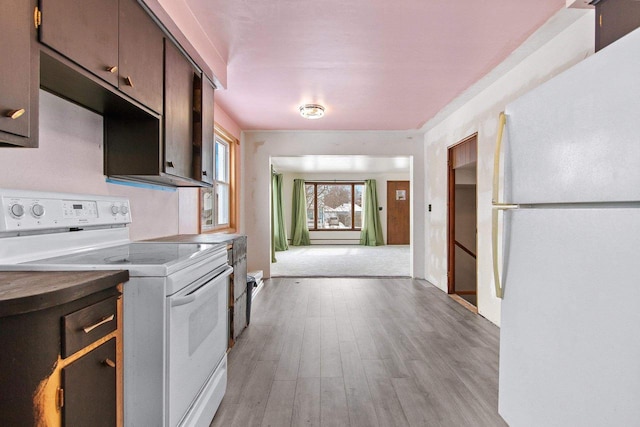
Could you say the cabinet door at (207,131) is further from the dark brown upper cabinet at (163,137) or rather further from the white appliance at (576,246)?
the white appliance at (576,246)

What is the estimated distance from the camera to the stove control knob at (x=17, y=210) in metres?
1.24

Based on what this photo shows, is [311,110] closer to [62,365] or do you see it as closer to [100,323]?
[100,323]

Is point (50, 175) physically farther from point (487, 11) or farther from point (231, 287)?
point (487, 11)

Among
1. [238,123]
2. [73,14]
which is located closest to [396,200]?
[238,123]

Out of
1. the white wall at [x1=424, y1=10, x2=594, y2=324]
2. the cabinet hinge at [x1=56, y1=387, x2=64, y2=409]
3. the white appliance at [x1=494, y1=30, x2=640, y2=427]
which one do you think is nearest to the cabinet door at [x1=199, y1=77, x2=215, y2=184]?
the cabinet hinge at [x1=56, y1=387, x2=64, y2=409]

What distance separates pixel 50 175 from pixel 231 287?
1.47m

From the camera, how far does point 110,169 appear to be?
1.89 metres

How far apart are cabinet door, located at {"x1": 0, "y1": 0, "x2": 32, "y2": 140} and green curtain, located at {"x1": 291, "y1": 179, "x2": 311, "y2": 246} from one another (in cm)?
886

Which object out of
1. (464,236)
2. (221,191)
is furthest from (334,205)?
(221,191)

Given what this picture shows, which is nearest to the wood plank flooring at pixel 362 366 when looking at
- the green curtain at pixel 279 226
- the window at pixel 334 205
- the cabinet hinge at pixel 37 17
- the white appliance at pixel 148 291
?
the white appliance at pixel 148 291

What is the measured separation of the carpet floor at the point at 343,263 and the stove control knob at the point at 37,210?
4149 millimetres

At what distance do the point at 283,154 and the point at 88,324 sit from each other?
4.36 meters

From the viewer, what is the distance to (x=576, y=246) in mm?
963

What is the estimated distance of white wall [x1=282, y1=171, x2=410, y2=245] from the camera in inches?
394
